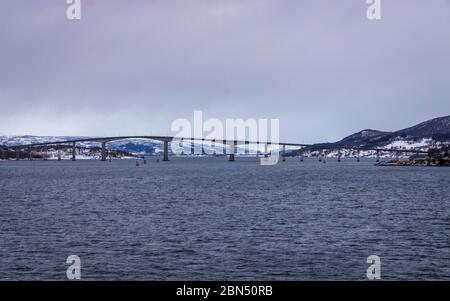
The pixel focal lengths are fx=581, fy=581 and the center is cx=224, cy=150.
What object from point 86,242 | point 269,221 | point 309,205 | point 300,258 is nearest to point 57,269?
point 86,242

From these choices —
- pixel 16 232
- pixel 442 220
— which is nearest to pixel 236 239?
pixel 16 232

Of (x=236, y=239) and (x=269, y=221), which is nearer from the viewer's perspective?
(x=236, y=239)

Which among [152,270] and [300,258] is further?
[300,258]

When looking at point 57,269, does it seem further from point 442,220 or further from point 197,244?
point 442,220

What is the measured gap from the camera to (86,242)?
109ft

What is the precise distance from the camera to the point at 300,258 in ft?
91.2
